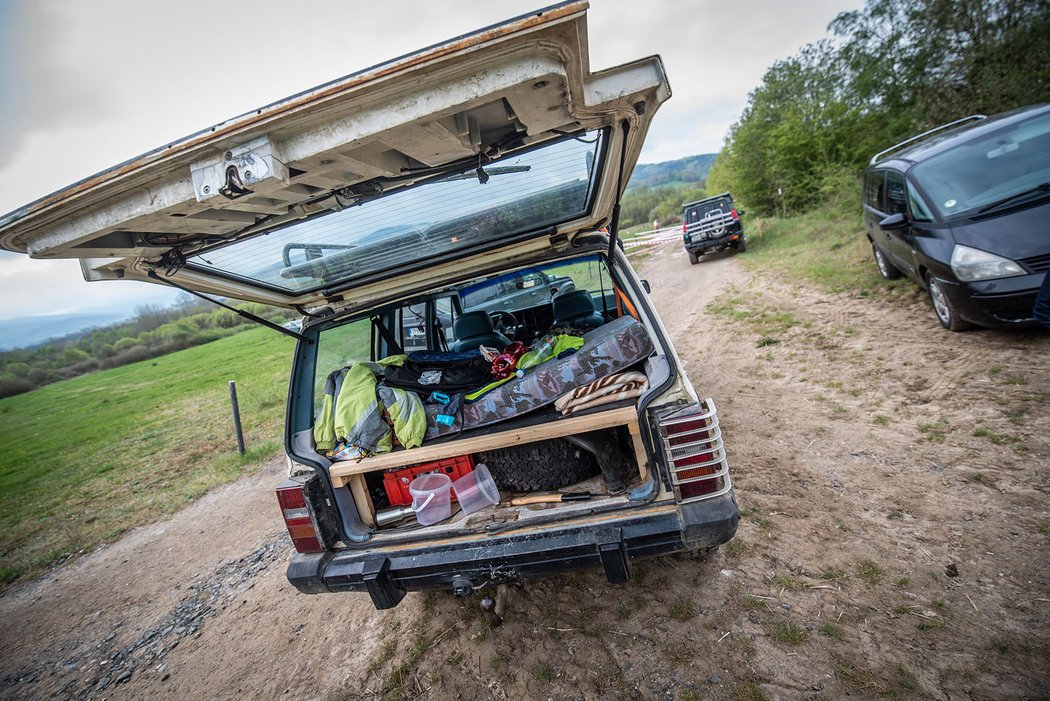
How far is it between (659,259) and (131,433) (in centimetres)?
1757

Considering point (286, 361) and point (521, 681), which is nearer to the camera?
point (521, 681)

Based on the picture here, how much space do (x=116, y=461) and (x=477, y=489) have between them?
35.2 feet

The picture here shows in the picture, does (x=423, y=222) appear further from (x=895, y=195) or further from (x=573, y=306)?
(x=895, y=195)

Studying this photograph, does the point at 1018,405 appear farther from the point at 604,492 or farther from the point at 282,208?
the point at 282,208

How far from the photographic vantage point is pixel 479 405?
249 centimetres

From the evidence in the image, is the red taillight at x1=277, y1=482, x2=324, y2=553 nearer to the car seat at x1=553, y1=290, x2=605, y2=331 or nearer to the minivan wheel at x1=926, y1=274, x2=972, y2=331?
the car seat at x1=553, y1=290, x2=605, y2=331

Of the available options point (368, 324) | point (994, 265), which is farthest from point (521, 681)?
point (994, 265)

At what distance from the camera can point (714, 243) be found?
1222cm

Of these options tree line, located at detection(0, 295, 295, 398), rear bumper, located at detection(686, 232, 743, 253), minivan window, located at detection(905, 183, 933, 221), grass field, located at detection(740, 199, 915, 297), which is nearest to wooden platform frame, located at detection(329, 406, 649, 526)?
minivan window, located at detection(905, 183, 933, 221)

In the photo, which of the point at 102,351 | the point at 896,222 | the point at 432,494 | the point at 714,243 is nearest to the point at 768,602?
the point at 432,494

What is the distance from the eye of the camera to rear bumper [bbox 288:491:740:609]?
185 cm

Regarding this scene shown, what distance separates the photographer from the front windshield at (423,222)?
2277mm

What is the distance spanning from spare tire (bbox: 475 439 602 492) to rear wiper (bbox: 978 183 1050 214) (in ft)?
13.6

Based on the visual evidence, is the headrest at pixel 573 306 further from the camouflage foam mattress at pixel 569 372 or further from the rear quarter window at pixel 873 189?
the rear quarter window at pixel 873 189
